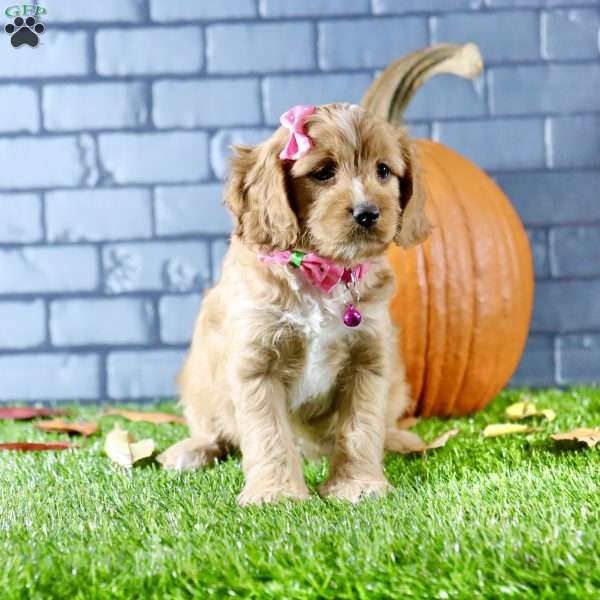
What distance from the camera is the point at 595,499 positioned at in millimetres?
1562

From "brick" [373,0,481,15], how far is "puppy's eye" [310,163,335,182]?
1669 millimetres

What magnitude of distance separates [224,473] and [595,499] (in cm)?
86

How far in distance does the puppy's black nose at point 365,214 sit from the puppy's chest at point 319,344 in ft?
0.74

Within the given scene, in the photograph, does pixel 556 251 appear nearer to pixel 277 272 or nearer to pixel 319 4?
pixel 319 4

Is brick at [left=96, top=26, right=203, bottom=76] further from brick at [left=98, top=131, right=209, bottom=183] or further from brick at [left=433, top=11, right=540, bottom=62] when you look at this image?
brick at [left=433, top=11, right=540, bottom=62]

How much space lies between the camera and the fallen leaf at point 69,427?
8.72 ft

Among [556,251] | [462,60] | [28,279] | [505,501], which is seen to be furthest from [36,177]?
[505,501]

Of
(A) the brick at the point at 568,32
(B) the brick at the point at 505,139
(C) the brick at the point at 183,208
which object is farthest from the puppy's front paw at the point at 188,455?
(A) the brick at the point at 568,32

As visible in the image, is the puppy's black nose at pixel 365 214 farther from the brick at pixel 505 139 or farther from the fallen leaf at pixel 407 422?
the brick at pixel 505 139

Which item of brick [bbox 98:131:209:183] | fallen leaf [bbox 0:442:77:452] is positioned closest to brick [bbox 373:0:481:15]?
brick [bbox 98:131:209:183]

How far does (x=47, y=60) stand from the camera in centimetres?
330

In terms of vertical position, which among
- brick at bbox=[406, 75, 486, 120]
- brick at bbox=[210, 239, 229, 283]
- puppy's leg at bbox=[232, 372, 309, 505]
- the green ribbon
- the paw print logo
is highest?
the paw print logo

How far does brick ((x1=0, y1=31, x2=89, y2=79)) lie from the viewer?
10.8 feet

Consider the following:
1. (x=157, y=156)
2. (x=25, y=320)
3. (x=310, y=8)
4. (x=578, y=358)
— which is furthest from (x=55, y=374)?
(x=578, y=358)
